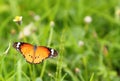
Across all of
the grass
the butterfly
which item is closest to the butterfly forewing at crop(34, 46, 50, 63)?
the butterfly

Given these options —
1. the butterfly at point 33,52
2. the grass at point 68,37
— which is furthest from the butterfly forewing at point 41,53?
the grass at point 68,37

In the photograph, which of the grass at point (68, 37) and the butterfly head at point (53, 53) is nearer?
the butterfly head at point (53, 53)

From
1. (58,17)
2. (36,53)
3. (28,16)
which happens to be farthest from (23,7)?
(36,53)

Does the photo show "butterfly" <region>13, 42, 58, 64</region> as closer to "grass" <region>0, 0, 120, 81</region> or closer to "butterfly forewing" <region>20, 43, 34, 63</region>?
"butterfly forewing" <region>20, 43, 34, 63</region>

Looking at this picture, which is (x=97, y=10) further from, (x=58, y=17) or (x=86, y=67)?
(x=86, y=67)

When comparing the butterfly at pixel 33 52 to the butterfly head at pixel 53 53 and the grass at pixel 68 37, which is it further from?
the grass at pixel 68 37
